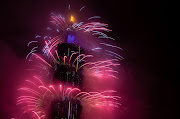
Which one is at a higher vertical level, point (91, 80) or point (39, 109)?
point (91, 80)

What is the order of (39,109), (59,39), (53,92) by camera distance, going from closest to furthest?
(39,109) → (59,39) → (53,92)

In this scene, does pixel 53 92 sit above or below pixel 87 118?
above

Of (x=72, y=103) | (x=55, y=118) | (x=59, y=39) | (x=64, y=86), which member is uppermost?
(x=59, y=39)

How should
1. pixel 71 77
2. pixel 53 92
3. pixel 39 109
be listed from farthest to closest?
pixel 71 77 → pixel 53 92 → pixel 39 109

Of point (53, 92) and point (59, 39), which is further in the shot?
point (53, 92)

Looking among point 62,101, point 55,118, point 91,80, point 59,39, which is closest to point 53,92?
point 62,101

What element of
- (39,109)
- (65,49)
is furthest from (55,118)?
(65,49)

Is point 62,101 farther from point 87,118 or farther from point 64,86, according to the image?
point 87,118

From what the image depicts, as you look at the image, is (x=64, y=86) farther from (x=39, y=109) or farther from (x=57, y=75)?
(x=39, y=109)

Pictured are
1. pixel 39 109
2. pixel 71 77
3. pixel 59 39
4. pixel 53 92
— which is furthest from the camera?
pixel 71 77
